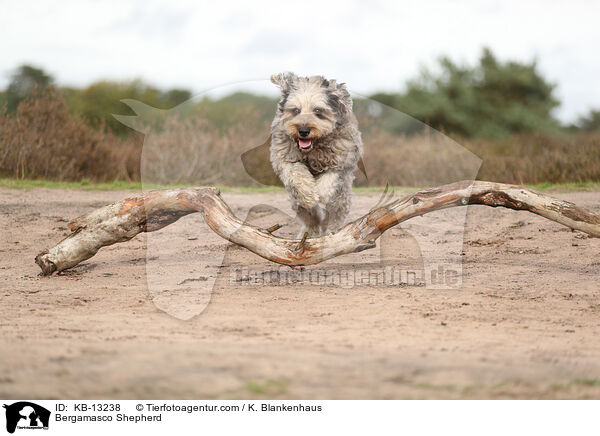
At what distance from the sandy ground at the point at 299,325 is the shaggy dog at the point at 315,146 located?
0.70m

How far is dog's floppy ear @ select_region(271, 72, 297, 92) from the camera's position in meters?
6.59

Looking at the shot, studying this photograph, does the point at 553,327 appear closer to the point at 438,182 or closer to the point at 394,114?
the point at 438,182

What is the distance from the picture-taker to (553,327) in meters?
4.16

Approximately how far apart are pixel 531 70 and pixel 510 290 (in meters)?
25.7

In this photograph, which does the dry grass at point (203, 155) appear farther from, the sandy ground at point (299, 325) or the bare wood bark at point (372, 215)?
the bare wood bark at point (372, 215)

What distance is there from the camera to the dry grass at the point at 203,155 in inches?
468

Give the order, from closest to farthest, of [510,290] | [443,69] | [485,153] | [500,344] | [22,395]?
1. [22,395]
2. [500,344]
3. [510,290]
4. [485,153]
5. [443,69]

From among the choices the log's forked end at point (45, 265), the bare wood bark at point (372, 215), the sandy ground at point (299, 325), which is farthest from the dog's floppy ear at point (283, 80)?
the log's forked end at point (45, 265)

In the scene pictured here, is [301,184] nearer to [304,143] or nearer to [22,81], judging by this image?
[304,143]

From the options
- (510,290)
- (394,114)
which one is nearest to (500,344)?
(510,290)

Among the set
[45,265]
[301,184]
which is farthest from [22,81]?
[301,184]
